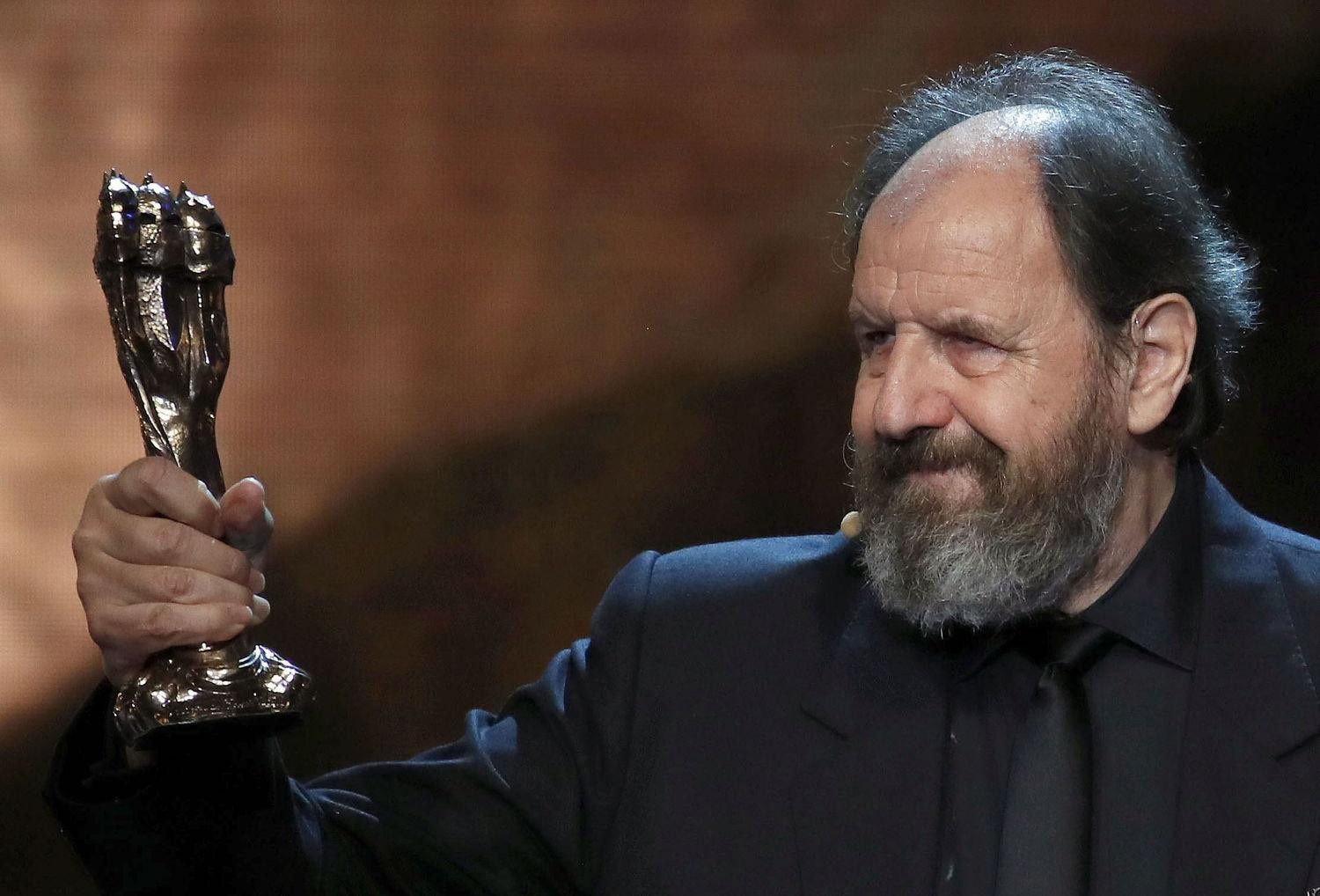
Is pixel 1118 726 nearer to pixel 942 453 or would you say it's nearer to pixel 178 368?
pixel 942 453

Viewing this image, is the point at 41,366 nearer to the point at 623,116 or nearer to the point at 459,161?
the point at 459,161

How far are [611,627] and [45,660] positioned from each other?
2.39ft

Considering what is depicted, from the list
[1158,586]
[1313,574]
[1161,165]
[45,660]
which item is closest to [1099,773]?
[1158,586]

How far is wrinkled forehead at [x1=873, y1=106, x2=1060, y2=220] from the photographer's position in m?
1.61

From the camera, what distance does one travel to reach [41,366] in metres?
1.94

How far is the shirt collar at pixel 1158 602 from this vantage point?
1.59m

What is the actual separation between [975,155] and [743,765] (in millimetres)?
653

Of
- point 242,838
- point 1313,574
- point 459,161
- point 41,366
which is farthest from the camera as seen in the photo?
point 459,161

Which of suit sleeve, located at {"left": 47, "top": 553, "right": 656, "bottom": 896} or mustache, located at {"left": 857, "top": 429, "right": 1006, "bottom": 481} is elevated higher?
mustache, located at {"left": 857, "top": 429, "right": 1006, "bottom": 481}

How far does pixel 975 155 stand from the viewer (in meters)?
1.63

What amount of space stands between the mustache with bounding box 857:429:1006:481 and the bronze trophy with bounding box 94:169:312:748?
0.63 meters

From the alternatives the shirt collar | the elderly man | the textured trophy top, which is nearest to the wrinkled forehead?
the elderly man

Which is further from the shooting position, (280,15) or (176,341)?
(280,15)

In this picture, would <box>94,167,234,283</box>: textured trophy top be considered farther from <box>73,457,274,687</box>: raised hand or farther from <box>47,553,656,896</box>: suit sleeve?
<box>47,553,656,896</box>: suit sleeve
